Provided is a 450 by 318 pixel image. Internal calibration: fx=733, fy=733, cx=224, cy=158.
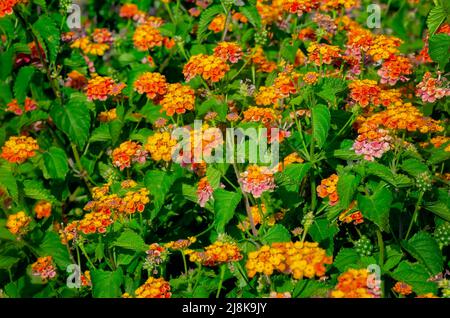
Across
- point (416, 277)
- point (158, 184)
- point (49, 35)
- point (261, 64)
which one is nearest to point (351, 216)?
point (416, 277)

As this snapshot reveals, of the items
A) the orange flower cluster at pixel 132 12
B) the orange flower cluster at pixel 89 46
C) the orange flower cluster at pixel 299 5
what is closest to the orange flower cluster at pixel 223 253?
the orange flower cluster at pixel 299 5

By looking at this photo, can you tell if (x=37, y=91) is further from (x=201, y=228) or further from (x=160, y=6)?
(x=160, y=6)

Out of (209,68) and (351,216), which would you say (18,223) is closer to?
(209,68)

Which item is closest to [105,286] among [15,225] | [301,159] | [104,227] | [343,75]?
[104,227]

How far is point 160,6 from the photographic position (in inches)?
218

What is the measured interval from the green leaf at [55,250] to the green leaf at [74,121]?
20.3 inches

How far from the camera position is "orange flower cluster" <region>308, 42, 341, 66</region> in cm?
319

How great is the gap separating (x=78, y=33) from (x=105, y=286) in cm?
201

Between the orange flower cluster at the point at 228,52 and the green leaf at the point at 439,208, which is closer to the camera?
the green leaf at the point at 439,208

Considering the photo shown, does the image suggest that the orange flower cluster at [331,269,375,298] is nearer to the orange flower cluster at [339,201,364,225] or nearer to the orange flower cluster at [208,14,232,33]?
the orange flower cluster at [339,201,364,225]

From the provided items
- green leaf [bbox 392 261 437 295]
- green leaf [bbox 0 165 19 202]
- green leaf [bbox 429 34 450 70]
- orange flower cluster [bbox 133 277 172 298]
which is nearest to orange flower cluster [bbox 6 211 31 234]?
green leaf [bbox 0 165 19 202]

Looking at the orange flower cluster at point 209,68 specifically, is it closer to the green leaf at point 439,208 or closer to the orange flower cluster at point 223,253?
the orange flower cluster at point 223,253

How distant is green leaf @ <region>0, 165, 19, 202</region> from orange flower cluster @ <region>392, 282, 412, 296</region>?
1681 mm

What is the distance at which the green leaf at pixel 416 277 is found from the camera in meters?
2.78
